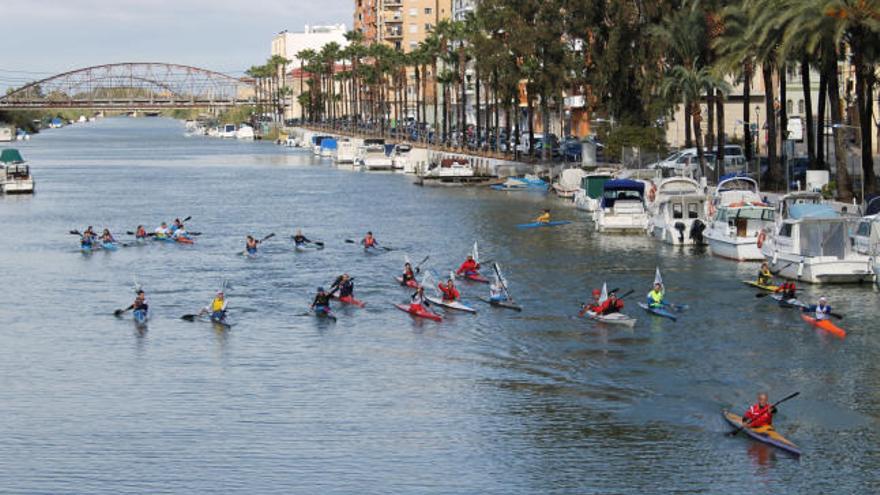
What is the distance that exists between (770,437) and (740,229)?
36.1 metres

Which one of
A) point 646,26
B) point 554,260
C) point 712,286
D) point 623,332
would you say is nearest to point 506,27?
point 646,26

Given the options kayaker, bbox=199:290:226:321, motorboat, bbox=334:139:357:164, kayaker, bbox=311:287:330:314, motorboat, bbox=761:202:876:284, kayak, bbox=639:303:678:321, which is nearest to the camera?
kayak, bbox=639:303:678:321

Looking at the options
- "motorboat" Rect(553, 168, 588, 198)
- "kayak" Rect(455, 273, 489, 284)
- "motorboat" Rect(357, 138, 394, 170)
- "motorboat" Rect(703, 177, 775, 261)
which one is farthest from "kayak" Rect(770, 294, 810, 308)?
"motorboat" Rect(357, 138, 394, 170)

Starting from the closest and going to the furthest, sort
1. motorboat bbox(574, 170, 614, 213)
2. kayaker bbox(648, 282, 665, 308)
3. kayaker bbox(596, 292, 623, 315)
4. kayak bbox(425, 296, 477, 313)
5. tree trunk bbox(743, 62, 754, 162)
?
kayaker bbox(596, 292, 623, 315)
kayaker bbox(648, 282, 665, 308)
kayak bbox(425, 296, 477, 313)
tree trunk bbox(743, 62, 754, 162)
motorboat bbox(574, 170, 614, 213)

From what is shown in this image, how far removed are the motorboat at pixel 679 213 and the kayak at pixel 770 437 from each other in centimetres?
4033

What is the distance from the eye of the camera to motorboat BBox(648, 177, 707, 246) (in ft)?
264

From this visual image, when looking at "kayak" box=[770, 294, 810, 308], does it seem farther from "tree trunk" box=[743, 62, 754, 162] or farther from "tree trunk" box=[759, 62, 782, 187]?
"tree trunk" box=[743, 62, 754, 162]

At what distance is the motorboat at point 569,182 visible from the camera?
119m

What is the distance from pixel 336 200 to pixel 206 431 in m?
85.0

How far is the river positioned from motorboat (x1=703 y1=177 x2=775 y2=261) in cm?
98

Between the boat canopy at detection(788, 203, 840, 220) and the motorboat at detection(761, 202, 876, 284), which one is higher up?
the boat canopy at detection(788, 203, 840, 220)

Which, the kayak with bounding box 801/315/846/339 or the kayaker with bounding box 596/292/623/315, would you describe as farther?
the kayaker with bounding box 596/292/623/315

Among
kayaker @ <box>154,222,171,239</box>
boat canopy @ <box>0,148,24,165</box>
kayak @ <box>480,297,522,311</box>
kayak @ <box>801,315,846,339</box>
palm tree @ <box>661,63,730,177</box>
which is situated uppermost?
palm tree @ <box>661,63,730,177</box>

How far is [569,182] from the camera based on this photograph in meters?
120
